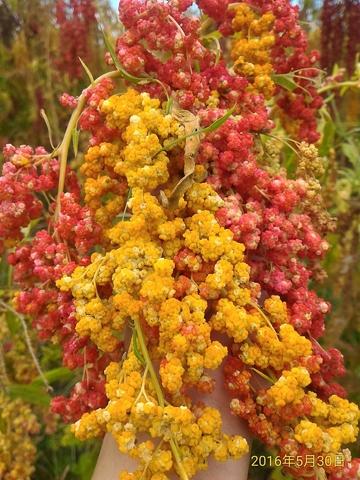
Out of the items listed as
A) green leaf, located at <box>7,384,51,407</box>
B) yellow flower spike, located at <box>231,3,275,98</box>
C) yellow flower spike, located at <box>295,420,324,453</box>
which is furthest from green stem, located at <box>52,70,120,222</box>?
green leaf, located at <box>7,384,51,407</box>

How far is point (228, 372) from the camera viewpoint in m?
0.71

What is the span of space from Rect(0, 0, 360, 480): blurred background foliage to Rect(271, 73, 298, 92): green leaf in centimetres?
6

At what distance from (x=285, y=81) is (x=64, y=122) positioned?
4.87ft

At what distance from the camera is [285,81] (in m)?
0.97

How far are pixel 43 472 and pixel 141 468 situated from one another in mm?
1223

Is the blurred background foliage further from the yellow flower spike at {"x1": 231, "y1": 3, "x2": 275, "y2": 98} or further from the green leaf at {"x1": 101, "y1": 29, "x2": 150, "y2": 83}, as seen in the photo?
the green leaf at {"x1": 101, "y1": 29, "x2": 150, "y2": 83}

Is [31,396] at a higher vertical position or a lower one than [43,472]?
higher

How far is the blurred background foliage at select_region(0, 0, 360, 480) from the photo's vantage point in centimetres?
123

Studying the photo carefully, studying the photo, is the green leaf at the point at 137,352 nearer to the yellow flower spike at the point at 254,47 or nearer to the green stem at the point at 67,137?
the green stem at the point at 67,137

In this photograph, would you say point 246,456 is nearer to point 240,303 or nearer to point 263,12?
point 240,303

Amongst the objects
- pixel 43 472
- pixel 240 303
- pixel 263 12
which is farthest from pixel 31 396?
pixel 263 12

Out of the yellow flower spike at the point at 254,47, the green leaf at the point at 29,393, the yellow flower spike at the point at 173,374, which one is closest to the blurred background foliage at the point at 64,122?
the green leaf at the point at 29,393

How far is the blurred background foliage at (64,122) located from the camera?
1.23 m

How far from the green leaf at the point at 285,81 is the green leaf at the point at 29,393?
849mm
